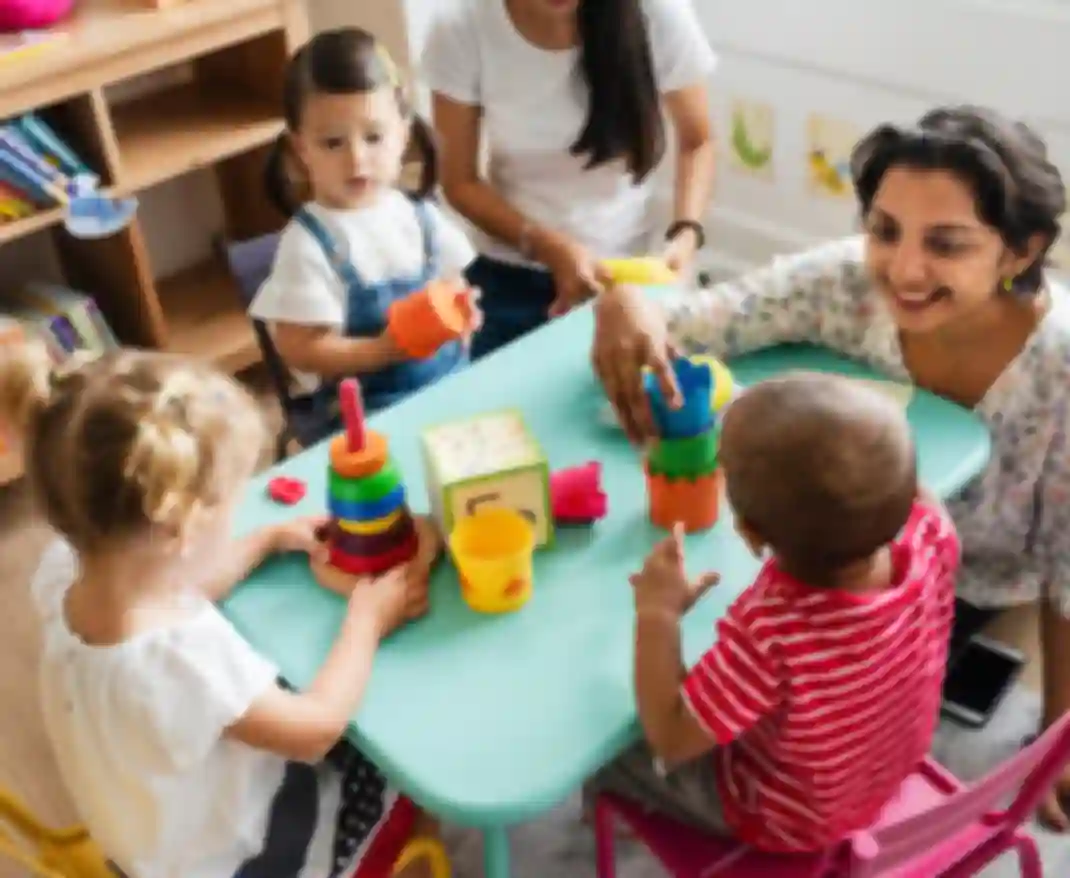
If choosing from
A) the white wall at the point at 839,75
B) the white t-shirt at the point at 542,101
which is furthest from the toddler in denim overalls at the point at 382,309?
the white wall at the point at 839,75

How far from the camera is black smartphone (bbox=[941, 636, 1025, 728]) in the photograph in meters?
1.83

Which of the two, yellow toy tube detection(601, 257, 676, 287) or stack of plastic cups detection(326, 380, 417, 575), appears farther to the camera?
yellow toy tube detection(601, 257, 676, 287)

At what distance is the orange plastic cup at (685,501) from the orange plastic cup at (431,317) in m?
0.43

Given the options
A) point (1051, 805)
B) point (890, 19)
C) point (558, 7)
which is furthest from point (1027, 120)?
point (1051, 805)

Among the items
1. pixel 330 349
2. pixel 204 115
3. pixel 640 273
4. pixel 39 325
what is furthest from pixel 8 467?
pixel 640 273

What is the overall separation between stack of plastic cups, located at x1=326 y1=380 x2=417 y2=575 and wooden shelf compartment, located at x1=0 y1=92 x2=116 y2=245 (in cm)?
135

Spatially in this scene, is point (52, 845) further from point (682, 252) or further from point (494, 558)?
point (682, 252)

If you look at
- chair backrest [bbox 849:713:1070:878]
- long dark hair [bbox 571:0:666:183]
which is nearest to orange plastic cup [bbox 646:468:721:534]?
chair backrest [bbox 849:713:1070:878]

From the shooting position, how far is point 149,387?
1.03m

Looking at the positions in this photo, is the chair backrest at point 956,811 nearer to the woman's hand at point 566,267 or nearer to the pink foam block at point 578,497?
the pink foam block at point 578,497

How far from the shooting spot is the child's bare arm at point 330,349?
1.68m

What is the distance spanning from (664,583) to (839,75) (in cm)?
176

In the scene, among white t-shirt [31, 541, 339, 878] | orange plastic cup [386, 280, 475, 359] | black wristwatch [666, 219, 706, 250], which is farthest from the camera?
black wristwatch [666, 219, 706, 250]

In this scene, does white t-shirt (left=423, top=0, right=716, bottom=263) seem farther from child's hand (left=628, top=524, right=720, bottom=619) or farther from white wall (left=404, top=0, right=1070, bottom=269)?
child's hand (left=628, top=524, right=720, bottom=619)
